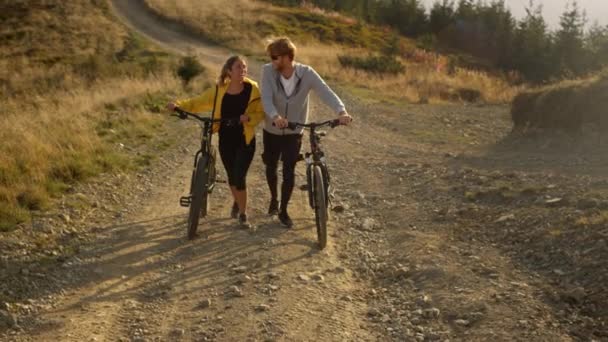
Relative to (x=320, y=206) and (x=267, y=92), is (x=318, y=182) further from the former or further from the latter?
(x=267, y=92)

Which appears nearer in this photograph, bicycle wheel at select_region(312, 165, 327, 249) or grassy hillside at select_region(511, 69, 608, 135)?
bicycle wheel at select_region(312, 165, 327, 249)

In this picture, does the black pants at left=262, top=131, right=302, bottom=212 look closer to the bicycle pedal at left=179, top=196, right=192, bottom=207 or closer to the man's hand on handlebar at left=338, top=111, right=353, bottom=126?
the man's hand on handlebar at left=338, top=111, right=353, bottom=126

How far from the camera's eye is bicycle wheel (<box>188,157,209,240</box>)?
23.0ft

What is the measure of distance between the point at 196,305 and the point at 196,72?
62.7ft

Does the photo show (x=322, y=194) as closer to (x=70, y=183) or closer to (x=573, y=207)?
(x=573, y=207)

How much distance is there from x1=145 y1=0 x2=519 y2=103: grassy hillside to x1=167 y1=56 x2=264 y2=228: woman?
16975 mm

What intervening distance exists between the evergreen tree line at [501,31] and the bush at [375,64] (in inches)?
367

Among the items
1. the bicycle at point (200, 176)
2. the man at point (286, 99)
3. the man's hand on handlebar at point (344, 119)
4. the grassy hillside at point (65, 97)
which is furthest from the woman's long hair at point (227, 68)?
the grassy hillside at point (65, 97)

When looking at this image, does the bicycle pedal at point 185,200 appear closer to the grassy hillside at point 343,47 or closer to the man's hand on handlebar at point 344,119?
the man's hand on handlebar at point 344,119

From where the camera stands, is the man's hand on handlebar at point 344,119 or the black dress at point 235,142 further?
the black dress at point 235,142

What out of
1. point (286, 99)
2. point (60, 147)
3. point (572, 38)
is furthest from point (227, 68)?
point (572, 38)

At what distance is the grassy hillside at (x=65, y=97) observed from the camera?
9.06 m

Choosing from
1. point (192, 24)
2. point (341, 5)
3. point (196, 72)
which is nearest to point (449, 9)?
point (341, 5)

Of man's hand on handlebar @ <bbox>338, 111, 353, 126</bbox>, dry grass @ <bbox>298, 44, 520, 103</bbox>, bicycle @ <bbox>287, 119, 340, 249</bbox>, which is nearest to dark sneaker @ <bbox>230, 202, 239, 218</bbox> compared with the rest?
bicycle @ <bbox>287, 119, 340, 249</bbox>
